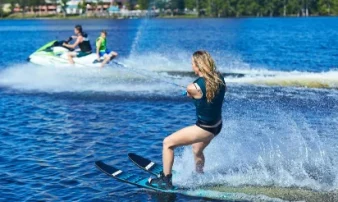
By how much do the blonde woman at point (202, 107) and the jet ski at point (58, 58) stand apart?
55.4 ft

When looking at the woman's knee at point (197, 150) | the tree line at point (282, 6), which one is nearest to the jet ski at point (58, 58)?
the woman's knee at point (197, 150)

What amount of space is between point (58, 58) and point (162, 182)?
1800cm

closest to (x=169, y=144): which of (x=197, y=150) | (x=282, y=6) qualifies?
(x=197, y=150)

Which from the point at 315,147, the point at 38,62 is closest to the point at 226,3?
the point at 38,62

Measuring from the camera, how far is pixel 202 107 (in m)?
10.0

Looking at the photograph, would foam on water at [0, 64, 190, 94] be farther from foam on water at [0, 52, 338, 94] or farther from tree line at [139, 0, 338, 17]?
tree line at [139, 0, 338, 17]

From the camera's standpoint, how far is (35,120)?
18.2 m

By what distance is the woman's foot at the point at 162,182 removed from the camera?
422 inches

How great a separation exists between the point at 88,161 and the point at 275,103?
8.94m

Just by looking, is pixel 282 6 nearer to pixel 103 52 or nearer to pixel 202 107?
pixel 103 52

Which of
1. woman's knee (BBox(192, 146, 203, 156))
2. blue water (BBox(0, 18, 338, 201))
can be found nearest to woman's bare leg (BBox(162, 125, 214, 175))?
woman's knee (BBox(192, 146, 203, 156))

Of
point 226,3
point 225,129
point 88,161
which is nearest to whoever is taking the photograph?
point 88,161

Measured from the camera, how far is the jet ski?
27000 millimetres

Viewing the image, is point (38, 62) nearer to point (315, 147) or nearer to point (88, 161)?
point (88, 161)
